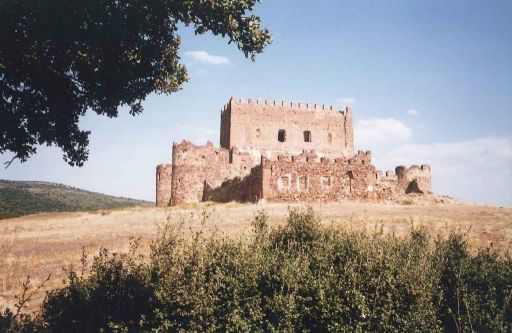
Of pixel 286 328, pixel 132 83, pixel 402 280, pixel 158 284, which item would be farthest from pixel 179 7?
pixel 402 280

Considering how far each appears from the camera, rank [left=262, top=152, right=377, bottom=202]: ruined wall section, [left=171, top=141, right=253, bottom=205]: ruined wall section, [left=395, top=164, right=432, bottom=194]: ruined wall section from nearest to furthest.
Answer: [left=262, top=152, right=377, bottom=202]: ruined wall section, [left=171, top=141, right=253, bottom=205]: ruined wall section, [left=395, top=164, right=432, bottom=194]: ruined wall section

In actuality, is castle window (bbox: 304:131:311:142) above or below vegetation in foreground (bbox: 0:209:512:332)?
above

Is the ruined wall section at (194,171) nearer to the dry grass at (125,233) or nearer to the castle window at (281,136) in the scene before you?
the castle window at (281,136)

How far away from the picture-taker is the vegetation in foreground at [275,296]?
28.8 ft

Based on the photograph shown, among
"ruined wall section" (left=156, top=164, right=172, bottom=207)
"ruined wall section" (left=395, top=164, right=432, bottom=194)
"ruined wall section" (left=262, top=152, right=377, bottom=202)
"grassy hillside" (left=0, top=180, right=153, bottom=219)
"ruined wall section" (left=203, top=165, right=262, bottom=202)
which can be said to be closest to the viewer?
"ruined wall section" (left=262, top=152, right=377, bottom=202)

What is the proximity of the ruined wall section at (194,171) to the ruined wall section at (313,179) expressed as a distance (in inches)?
460

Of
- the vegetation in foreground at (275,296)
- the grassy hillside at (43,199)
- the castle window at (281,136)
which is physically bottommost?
the vegetation in foreground at (275,296)

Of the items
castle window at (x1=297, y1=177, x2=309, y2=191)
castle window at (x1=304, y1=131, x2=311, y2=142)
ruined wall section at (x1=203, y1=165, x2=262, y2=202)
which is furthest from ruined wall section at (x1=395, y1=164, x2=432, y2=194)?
ruined wall section at (x1=203, y1=165, x2=262, y2=202)

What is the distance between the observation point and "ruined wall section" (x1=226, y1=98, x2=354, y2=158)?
52.3m

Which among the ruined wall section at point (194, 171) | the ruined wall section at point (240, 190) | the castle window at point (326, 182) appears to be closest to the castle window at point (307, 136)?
the ruined wall section at point (194, 171)

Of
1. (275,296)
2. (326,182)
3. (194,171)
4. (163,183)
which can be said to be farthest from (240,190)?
(275,296)

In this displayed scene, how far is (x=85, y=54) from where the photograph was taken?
8703 millimetres

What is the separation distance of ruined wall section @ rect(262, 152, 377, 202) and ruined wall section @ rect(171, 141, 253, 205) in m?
11.7

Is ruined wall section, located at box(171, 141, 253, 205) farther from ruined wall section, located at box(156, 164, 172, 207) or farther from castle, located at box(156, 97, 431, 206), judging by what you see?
ruined wall section, located at box(156, 164, 172, 207)
